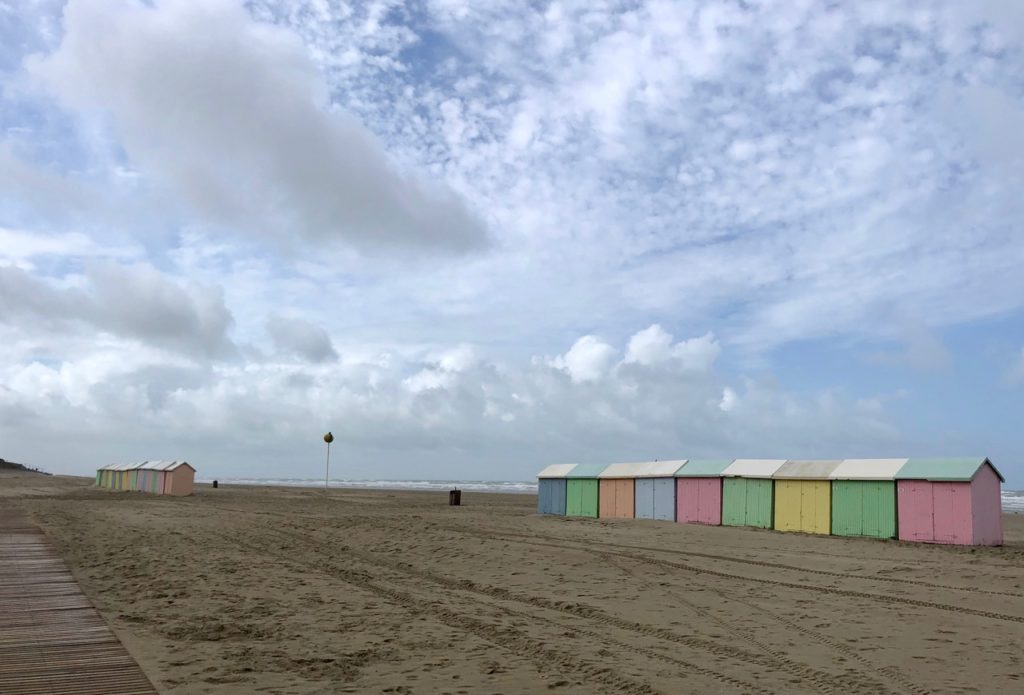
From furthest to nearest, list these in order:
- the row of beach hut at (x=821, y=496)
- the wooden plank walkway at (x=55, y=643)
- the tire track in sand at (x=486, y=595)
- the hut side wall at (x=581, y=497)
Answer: the hut side wall at (x=581, y=497) < the row of beach hut at (x=821, y=496) < the tire track in sand at (x=486, y=595) < the wooden plank walkway at (x=55, y=643)

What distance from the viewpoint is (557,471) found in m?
34.1

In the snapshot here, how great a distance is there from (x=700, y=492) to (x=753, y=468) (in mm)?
2016

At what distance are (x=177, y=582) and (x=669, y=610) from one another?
8012 mm

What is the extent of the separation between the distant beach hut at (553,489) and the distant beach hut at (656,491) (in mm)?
4295

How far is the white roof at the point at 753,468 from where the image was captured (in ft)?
82.8

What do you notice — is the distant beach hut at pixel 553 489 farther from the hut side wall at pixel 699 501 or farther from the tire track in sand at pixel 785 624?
the tire track in sand at pixel 785 624

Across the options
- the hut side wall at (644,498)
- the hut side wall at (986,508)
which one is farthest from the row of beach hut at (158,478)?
the hut side wall at (986,508)

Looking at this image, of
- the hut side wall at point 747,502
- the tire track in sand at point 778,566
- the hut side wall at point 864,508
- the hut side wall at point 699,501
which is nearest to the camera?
the tire track in sand at point 778,566

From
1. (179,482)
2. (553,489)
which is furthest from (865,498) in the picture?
(179,482)

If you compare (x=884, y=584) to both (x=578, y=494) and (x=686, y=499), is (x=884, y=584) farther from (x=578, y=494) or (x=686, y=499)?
(x=578, y=494)

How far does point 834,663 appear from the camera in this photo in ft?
28.2

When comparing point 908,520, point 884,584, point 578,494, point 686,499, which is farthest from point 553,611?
point 578,494

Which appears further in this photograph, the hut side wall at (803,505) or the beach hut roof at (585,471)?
the beach hut roof at (585,471)

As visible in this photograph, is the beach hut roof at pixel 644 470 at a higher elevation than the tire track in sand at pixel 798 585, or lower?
higher
